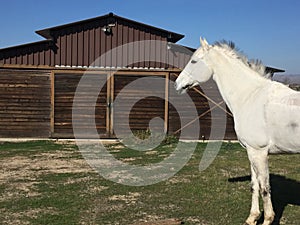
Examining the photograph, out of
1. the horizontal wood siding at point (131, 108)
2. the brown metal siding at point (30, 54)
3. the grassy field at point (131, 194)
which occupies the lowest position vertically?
the grassy field at point (131, 194)

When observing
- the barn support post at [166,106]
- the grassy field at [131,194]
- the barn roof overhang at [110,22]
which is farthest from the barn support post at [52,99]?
the barn support post at [166,106]

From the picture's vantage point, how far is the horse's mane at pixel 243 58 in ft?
17.1

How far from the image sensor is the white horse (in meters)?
4.48

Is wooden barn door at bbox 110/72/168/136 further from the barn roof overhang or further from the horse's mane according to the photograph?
the horse's mane

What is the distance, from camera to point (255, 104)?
4742mm

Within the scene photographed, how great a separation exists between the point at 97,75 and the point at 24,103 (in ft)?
8.98

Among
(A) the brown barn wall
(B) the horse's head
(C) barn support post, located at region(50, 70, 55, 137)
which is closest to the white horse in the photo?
(B) the horse's head

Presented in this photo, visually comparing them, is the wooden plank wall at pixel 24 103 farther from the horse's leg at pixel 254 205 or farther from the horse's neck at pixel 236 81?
the horse's leg at pixel 254 205

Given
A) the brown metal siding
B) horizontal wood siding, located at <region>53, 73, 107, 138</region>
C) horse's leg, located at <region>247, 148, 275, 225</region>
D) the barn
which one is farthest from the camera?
horizontal wood siding, located at <region>53, 73, 107, 138</region>

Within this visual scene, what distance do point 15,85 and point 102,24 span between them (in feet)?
12.5

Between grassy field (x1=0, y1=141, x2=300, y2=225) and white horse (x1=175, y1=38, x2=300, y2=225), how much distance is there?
3.18ft

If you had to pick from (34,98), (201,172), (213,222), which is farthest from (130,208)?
(34,98)

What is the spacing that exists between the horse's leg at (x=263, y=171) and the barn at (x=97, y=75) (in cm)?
931

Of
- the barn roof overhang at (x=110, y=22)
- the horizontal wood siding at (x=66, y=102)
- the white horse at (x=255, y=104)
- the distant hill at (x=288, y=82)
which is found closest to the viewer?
the white horse at (x=255, y=104)
